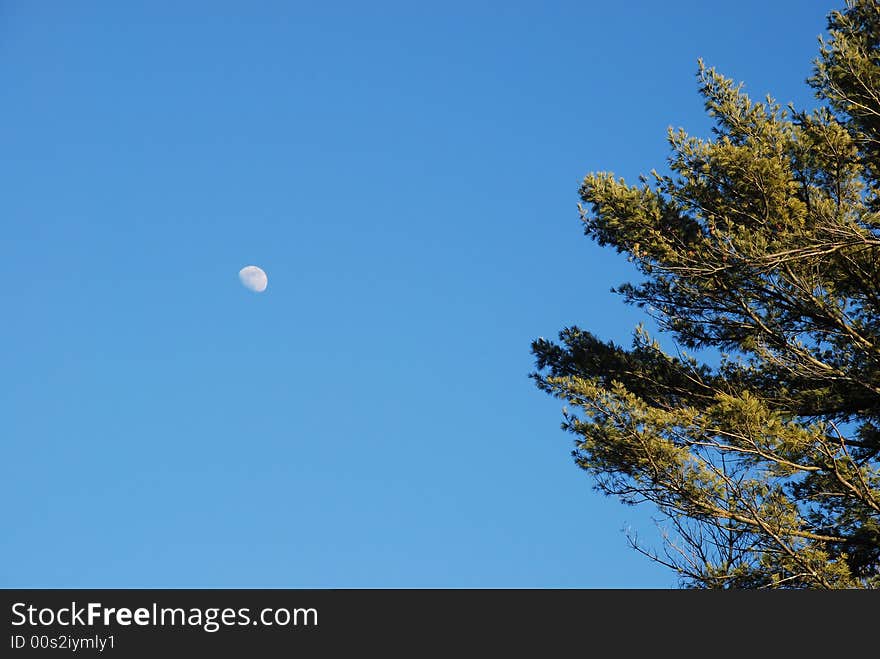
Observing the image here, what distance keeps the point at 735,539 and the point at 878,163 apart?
222 inches

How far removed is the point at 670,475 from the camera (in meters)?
11.0
